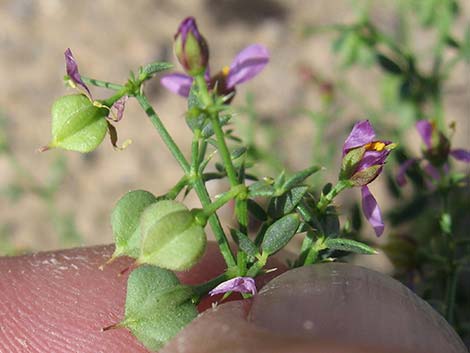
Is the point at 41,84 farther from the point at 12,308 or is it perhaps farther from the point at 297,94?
the point at 12,308

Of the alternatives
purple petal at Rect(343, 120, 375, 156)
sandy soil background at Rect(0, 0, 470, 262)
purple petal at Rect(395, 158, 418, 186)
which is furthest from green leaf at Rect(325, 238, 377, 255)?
sandy soil background at Rect(0, 0, 470, 262)

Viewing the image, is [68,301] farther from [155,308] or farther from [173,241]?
[173,241]

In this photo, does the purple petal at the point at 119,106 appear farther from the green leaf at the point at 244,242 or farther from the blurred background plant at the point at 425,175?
the blurred background plant at the point at 425,175

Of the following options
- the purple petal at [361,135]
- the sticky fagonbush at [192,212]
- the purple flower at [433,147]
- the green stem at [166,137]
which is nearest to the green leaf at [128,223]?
the sticky fagonbush at [192,212]

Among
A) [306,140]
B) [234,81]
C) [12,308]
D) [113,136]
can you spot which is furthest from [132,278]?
[306,140]

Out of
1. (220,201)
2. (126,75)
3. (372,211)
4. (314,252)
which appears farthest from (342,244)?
(126,75)

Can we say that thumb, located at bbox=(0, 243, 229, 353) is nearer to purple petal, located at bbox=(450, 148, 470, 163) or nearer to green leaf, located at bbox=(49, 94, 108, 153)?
green leaf, located at bbox=(49, 94, 108, 153)
